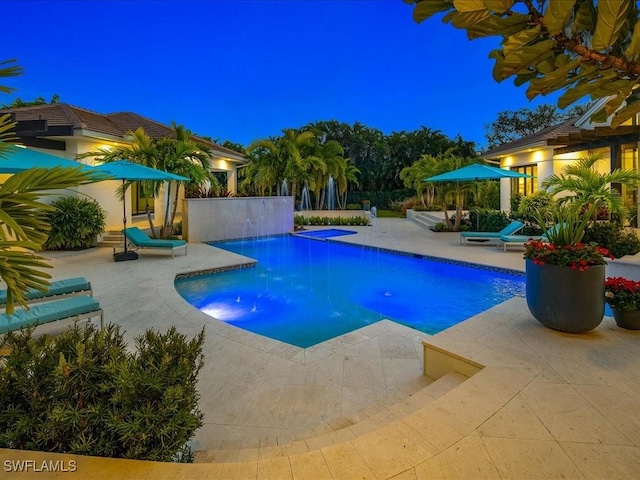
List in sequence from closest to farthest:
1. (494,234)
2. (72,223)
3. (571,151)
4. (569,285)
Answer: (569,285)
(72,223)
(494,234)
(571,151)

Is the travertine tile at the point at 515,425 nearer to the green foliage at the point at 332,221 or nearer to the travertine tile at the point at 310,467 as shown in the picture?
the travertine tile at the point at 310,467

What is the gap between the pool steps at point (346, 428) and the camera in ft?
9.48

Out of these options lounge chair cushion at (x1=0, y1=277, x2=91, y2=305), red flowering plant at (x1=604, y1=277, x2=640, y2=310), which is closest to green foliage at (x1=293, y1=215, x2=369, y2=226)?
lounge chair cushion at (x1=0, y1=277, x2=91, y2=305)

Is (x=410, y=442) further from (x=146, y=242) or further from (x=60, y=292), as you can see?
(x=146, y=242)

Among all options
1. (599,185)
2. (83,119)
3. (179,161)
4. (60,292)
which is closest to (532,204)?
(599,185)

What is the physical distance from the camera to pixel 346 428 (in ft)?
10.9

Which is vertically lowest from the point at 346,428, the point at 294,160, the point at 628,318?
the point at 346,428

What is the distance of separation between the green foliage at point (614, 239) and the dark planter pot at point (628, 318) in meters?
6.48

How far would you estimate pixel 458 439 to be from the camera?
2.74m

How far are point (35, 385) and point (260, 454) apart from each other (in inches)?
65.5

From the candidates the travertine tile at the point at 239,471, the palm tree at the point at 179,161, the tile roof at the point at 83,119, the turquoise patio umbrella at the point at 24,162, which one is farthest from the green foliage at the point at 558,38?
the tile roof at the point at 83,119

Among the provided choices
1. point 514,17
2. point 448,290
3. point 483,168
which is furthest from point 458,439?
point 483,168

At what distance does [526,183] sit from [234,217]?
54.6 feet

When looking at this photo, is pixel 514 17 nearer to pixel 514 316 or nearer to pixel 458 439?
pixel 458 439
